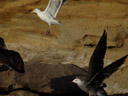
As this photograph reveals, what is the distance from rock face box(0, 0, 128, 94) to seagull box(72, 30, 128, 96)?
80.2 inches

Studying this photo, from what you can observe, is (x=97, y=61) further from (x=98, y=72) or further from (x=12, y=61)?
(x=12, y=61)

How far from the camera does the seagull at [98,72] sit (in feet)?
25.0

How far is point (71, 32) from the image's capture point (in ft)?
33.9

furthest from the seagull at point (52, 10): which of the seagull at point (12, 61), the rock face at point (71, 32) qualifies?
the rock face at point (71, 32)

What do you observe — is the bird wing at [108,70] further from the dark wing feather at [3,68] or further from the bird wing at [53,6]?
the dark wing feather at [3,68]

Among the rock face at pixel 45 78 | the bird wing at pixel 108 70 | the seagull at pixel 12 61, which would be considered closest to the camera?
the bird wing at pixel 108 70

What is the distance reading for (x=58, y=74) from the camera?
9.27 m

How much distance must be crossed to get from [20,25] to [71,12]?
1135 mm

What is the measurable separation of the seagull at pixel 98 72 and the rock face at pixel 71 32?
2036 millimetres

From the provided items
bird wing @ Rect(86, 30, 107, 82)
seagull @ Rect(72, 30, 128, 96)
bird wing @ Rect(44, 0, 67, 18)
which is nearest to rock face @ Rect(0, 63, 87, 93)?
seagull @ Rect(72, 30, 128, 96)

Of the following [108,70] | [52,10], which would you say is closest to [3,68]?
[52,10]

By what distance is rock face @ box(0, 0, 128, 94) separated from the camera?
10.1 m

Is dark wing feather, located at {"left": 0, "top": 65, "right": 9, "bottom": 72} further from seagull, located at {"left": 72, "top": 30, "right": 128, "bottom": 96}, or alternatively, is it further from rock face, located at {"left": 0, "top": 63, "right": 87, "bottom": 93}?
seagull, located at {"left": 72, "top": 30, "right": 128, "bottom": 96}

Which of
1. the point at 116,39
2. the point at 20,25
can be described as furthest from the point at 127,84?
the point at 20,25
